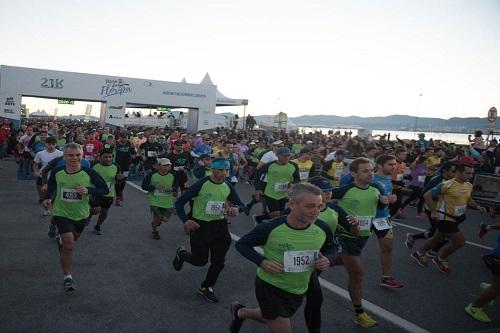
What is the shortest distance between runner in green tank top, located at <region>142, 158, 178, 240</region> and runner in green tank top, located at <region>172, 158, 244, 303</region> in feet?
8.27

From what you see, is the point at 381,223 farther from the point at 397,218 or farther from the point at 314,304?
the point at 397,218

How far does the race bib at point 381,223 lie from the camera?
5543 mm

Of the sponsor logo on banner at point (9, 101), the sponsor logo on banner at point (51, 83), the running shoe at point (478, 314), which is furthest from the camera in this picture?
the sponsor logo on banner at point (51, 83)

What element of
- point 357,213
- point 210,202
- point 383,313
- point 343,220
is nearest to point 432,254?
point 383,313

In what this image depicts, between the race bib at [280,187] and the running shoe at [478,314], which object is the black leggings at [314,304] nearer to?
the running shoe at [478,314]

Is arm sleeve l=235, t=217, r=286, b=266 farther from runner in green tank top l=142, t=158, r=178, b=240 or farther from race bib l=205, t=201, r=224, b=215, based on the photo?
runner in green tank top l=142, t=158, r=178, b=240

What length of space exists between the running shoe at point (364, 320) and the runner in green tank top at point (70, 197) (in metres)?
3.60

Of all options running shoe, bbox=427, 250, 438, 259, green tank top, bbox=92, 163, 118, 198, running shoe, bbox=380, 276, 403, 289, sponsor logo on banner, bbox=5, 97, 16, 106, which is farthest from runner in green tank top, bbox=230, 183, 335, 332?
sponsor logo on banner, bbox=5, 97, 16, 106

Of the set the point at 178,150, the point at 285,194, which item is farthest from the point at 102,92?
the point at 285,194

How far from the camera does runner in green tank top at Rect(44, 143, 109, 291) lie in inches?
195

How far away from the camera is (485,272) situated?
23.1ft

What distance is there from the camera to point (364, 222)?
4.98 m

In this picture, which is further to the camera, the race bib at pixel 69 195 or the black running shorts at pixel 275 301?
the race bib at pixel 69 195

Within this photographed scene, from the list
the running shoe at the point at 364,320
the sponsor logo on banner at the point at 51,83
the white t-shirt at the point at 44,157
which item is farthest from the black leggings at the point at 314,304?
the sponsor logo on banner at the point at 51,83
